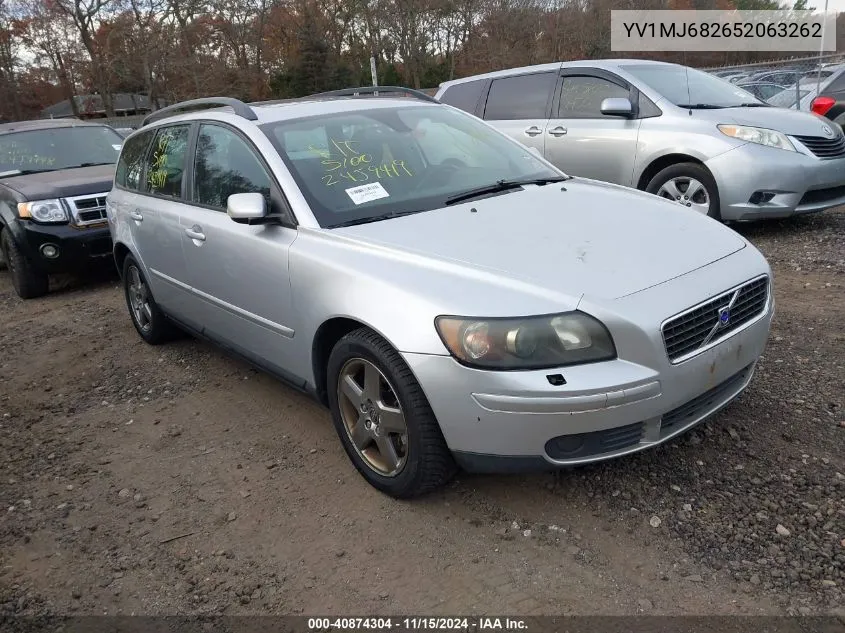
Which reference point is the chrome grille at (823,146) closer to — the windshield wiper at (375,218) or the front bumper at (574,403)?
the front bumper at (574,403)

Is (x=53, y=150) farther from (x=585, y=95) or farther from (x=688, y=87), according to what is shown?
(x=688, y=87)

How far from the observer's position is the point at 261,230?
334cm

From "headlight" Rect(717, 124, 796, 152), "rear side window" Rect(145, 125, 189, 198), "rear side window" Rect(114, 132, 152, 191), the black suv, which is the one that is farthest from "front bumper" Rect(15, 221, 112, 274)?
"headlight" Rect(717, 124, 796, 152)

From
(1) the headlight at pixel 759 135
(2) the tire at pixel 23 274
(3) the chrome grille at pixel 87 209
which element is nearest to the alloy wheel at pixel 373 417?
(1) the headlight at pixel 759 135

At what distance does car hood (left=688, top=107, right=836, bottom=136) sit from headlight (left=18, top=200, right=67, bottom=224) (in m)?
6.24

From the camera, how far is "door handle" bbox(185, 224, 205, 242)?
381cm

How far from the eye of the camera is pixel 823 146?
6148mm

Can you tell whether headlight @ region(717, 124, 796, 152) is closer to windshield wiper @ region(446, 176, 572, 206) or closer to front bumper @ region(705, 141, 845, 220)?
front bumper @ region(705, 141, 845, 220)

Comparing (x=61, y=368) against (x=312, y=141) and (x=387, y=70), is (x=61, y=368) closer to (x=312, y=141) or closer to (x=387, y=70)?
(x=312, y=141)

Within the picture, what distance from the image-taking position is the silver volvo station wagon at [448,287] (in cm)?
240

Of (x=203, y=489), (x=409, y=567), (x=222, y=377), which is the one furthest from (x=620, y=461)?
(x=222, y=377)

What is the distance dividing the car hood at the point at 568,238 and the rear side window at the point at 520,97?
13.9 ft

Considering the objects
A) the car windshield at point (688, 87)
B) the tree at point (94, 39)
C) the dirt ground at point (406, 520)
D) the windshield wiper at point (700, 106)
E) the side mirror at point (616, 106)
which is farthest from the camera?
the tree at point (94, 39)

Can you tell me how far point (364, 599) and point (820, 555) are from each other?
1.58 meters
